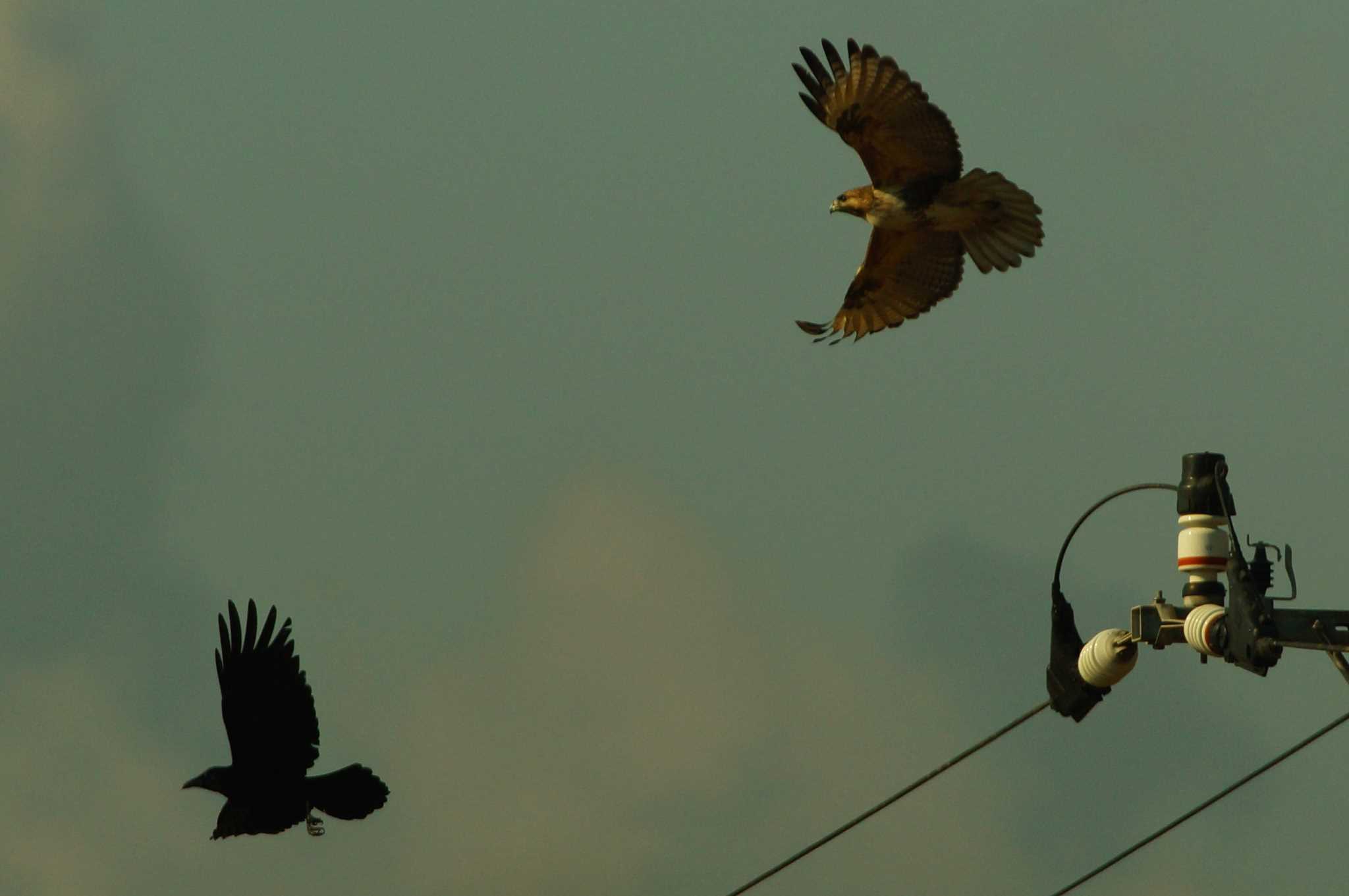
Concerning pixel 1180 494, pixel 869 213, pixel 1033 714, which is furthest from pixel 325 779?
pixel 1180 494

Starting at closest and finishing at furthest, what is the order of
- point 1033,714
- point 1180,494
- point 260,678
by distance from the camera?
point 1180,494
point 1033,714
point 260,678

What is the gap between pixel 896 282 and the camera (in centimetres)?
1666

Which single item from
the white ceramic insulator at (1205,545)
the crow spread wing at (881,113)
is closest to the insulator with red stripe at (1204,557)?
the white ceramic insulator at (1205,545)

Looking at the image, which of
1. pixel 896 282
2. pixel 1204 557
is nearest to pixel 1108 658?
pixel 1204 557

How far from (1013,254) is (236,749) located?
6.16 meters

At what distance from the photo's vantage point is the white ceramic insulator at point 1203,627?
27.8 feet

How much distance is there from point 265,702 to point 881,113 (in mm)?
5607

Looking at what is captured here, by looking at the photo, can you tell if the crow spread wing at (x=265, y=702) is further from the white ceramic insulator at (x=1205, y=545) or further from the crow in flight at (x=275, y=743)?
the white ceramic insulator at (x=1205, y=545)

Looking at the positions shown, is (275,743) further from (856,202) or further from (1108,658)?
(1108,658)

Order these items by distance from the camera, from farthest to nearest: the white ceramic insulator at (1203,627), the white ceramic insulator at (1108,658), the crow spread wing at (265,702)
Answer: the crow spread wing at (265,702)
the white ceramic insulator at (1108,658)
the white ceramic insulator at (1203,627)

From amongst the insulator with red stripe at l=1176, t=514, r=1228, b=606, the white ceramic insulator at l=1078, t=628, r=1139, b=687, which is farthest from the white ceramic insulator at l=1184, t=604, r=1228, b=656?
the white ceramic insulator at l=1078, t=628, r=1139, b=687

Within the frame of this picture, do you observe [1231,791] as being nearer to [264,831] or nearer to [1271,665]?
→ [1271,665]

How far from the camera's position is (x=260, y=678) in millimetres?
15062

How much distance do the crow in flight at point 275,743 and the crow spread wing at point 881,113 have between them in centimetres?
496
